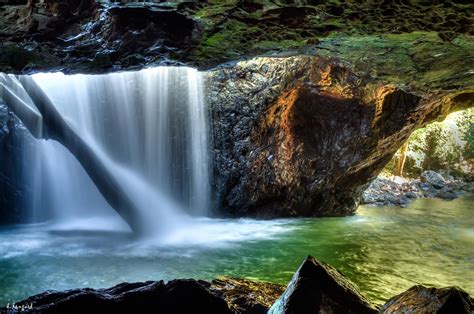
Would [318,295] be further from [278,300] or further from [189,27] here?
[189,27]

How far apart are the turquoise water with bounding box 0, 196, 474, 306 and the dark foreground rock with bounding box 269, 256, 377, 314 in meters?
2.89

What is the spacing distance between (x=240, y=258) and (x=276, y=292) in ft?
13.9

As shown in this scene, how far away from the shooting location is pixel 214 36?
15.6 feet

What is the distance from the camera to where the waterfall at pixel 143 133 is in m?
14.1

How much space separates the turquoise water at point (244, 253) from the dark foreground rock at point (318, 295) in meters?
2.89

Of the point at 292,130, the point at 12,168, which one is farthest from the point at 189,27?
the point at 12,168

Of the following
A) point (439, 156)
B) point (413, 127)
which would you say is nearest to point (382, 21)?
point (413, 127)

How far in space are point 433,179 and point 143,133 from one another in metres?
22.0

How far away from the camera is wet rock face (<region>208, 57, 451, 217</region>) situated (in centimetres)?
1241

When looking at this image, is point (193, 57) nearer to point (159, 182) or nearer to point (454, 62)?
point (454, 62)

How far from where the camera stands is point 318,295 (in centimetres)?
328

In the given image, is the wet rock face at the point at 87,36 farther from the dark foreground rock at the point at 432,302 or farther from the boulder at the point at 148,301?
the dark foreground rock at the point at 432,302

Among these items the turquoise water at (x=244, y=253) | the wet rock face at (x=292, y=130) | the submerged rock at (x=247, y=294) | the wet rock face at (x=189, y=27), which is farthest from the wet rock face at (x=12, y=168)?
the submerged rock at (x=247, y=294)

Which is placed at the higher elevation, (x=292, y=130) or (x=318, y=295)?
(x=292, y=130)
